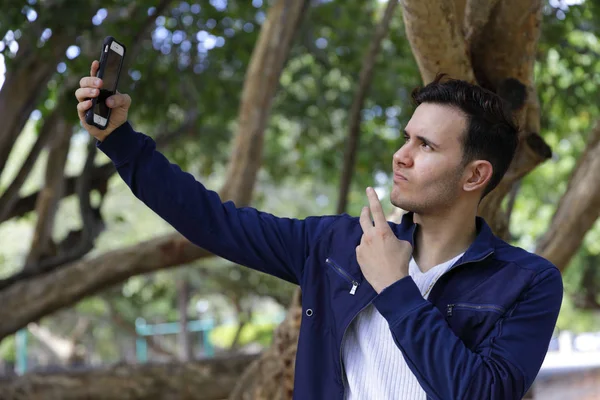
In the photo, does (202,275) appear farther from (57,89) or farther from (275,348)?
(275,348)

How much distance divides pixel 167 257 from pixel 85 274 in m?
0.68

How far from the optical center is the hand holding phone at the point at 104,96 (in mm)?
2105

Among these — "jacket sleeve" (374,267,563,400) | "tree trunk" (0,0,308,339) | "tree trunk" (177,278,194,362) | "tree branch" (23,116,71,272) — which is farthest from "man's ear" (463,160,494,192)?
"tree trunk" (177,278,194,362)

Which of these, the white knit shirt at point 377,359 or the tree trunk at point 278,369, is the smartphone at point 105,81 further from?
the tree trunk at point 278,369

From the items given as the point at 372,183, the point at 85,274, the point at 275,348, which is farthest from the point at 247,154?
the point at 372,183

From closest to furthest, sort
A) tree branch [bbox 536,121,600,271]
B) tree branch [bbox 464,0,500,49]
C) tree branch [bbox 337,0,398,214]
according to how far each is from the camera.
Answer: tree branch [bbox 464,0,500,49], tree branch [bbox 536,121,600,271], tree branch [bbox 337,0,398,214]

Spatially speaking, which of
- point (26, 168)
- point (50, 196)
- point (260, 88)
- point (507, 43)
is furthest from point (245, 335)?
point (507, 43)

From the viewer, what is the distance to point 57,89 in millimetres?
7105

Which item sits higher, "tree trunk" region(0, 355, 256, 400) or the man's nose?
the man's nose

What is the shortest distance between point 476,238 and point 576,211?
335 centimetres

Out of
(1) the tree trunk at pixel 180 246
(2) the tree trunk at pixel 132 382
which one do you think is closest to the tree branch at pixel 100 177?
(1) the tree trunk at pixel 180 246

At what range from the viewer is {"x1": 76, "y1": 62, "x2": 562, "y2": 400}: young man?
1950 mm

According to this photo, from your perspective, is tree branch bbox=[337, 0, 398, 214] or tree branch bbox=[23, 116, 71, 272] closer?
tree branch bbox=[337, 0, 398, 214]

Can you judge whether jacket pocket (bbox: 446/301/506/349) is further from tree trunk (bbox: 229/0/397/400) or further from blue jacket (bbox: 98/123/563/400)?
tree trunk (bbox: 229/0/397/400)
